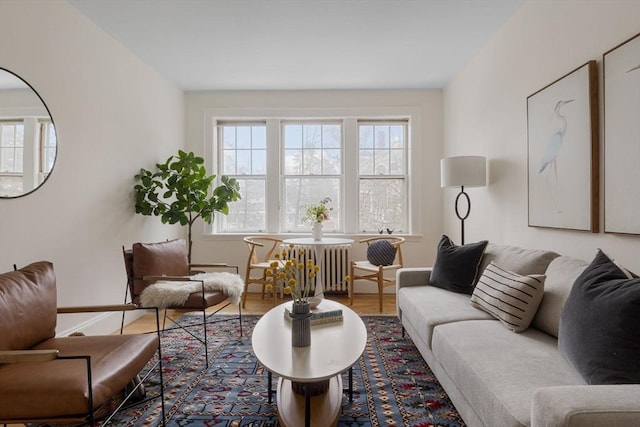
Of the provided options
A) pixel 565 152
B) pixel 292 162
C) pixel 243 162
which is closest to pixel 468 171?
pixel 565 152

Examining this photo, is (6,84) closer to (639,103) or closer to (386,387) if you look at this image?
(386,387)

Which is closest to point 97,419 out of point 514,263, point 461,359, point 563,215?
point 461,359

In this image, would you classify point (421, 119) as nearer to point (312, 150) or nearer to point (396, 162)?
point (396, 162)

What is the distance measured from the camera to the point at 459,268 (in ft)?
8.59

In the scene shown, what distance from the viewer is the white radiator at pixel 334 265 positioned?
14.1ft

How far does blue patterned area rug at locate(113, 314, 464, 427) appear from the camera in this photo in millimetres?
1803

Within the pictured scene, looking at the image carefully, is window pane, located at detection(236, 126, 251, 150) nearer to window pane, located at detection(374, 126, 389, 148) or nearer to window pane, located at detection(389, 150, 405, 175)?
window pane, located at detection(374, 126, 389, 148)

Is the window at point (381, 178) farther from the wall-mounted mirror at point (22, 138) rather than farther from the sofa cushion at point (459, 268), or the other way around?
the wall-mounted mirror at point (22, 138)

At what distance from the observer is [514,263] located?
2.22 m

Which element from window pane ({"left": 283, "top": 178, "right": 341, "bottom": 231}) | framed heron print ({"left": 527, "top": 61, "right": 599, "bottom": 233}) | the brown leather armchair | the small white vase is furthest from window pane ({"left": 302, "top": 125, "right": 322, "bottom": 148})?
the brown leather armchair

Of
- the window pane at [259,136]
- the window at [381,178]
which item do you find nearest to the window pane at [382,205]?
the window at [381,178]

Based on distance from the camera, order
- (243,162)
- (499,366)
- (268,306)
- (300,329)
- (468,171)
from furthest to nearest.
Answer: (243,162) < (268,306) < (468,171) < (300,329) < (499,366)

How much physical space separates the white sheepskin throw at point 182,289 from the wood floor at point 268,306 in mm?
858

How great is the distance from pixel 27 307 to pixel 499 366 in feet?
7.08
